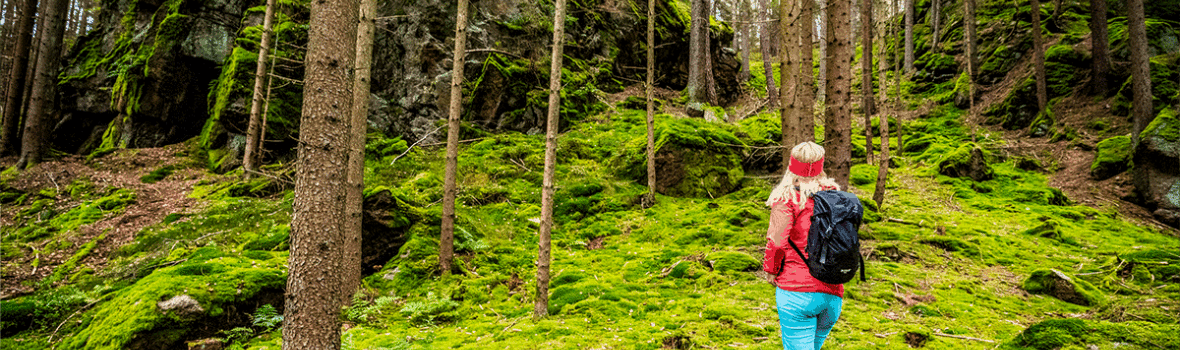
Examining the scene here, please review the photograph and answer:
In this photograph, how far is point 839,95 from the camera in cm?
762

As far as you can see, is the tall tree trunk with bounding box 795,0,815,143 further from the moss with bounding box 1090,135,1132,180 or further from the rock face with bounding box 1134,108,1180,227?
the moss with bounding box 1090,135,1132,180

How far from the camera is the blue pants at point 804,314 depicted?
3.25 meters

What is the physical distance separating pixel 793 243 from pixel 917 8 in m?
31.7

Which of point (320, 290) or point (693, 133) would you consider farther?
point (693, 133)

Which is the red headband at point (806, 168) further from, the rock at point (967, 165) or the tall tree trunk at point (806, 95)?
the rock at point (967, 165)

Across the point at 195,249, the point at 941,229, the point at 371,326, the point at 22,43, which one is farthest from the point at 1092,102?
the point at 22,43

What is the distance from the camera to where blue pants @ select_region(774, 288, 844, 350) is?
3.25m

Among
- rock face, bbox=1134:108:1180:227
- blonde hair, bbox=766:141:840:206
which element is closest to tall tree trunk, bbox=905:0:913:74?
rock face, bbox=1134:108:1180:227

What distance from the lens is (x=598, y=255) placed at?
28.4 feet

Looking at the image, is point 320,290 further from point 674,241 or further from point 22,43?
point 22,43

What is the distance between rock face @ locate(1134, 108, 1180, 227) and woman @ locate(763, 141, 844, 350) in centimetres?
1198

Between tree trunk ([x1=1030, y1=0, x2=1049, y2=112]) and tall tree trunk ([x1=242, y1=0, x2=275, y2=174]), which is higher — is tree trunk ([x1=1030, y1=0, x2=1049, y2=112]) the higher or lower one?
the higher one

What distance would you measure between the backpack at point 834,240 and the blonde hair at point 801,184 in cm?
15

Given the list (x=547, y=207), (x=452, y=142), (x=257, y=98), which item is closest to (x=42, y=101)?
(x=257, y=98)
